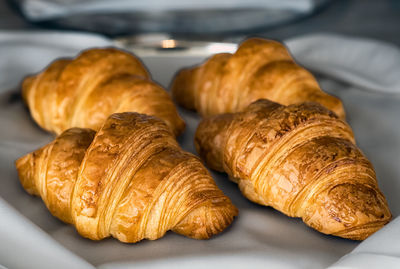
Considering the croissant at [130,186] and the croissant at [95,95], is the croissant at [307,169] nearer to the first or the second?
the croissant at [130,186]

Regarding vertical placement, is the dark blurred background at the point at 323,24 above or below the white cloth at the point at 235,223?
below

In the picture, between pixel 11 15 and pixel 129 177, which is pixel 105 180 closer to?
pixel 129 177

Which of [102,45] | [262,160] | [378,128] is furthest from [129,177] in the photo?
[102,45]

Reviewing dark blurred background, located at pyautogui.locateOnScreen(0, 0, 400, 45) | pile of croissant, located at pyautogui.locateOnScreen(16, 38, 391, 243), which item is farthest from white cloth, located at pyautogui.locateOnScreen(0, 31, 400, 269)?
dark blurred background, located at pyautogui.locateOnScreen(0, 0, 400, 45)

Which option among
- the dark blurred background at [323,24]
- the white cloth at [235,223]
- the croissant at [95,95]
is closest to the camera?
the white cloth at [235,223]

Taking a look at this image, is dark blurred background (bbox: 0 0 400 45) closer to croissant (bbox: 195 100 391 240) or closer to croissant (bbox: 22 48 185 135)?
croissant (bbox: 22 48 185 135)

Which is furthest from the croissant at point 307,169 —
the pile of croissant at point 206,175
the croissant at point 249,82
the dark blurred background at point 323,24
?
the dark blurred background at point 323,24
